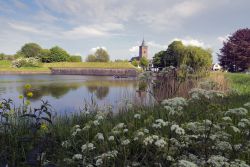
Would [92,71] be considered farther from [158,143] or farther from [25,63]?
[158,143]

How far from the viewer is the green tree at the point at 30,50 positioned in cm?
9612

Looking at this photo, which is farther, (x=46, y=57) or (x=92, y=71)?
(x=46, y=57)

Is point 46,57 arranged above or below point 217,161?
above

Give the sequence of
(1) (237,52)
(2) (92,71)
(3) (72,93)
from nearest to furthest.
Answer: (3) (72,93)
(1) (237,52)
(2) (92,71)

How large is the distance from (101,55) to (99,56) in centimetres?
96

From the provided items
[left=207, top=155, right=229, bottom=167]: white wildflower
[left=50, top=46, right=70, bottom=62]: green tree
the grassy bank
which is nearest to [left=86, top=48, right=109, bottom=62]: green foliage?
[left=50, top=46, right=70, bottom=62]: green tree

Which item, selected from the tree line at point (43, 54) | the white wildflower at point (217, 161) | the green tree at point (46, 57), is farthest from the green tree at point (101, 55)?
the white wildflower at point (217, 161)

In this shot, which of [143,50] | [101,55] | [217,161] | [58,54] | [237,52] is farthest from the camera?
[143,50]

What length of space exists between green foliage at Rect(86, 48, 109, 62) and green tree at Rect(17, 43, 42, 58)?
21462 millimetres

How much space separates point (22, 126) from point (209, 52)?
44774 millimetres

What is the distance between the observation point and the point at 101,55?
9931 centimetres

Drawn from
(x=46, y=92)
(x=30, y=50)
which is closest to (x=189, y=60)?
(x=46, y=92)

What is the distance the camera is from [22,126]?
19.2 feet

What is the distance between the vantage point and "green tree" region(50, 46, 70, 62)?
89.3 meters
